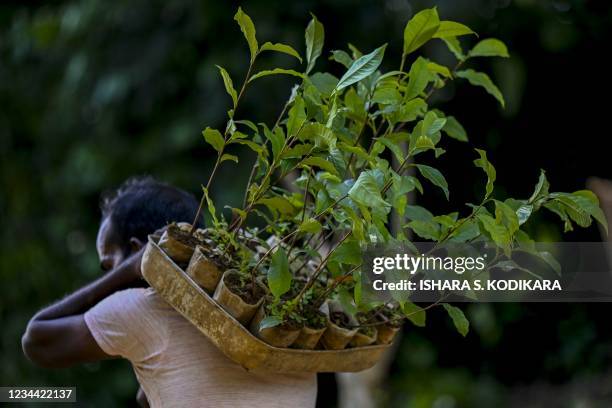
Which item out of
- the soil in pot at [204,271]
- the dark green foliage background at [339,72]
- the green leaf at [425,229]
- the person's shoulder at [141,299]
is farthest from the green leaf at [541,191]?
the dark green foliage background at [339,72]

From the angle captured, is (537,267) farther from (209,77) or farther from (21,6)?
(21,6)

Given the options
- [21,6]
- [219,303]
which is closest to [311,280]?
[219,303]

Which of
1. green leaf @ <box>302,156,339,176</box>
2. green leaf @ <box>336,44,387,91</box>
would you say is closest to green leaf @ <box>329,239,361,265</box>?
green leaf @ <box>302,156,339,176</box>

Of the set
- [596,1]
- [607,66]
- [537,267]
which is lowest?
[537,267]

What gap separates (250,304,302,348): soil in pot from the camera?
54.9 inches

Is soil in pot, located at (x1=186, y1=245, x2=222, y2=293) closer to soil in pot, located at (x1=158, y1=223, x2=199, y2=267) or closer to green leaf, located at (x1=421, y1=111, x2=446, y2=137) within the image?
soil in pot, located at (x1=158, y1=223, x2=199, y2=267)

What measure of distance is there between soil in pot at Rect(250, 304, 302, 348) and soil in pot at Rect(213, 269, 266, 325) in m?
0.01

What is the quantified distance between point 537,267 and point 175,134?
1371 millimetres

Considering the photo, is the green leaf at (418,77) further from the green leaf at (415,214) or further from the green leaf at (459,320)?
the green leaf at (459,320)

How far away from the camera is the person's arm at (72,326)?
164 centimetres

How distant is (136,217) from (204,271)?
0.43 m

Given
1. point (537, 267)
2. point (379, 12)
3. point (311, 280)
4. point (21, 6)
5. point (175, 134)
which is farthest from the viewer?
point (21, 6)

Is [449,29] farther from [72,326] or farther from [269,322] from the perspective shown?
[72,326]

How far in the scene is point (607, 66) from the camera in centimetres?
328
